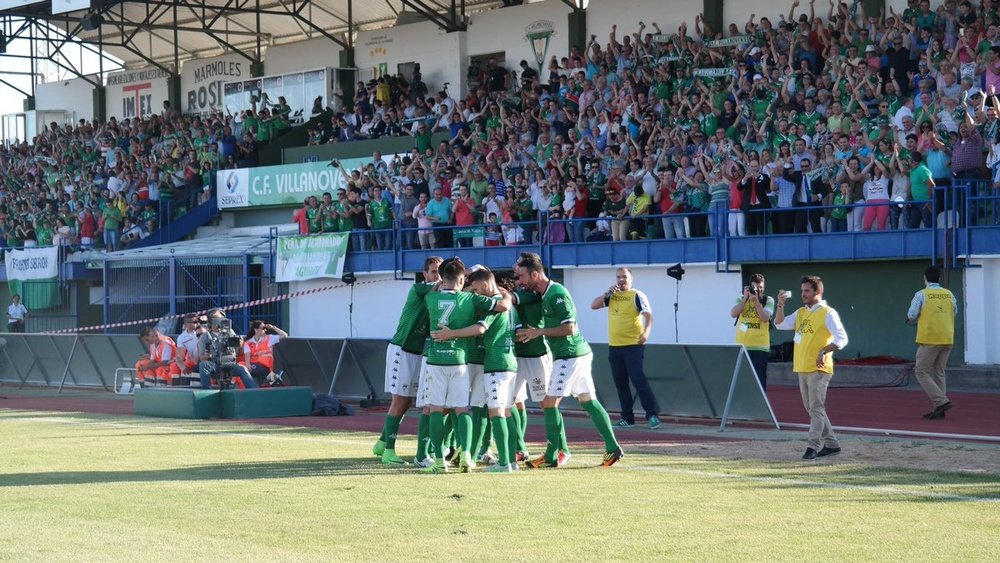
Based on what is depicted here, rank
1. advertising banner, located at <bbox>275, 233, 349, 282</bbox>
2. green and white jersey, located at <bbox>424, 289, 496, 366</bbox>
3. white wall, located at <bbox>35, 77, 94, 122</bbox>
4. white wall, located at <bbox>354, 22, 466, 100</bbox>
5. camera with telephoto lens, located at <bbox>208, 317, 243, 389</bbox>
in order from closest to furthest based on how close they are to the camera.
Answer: green and white jersey, located at <bbox>424, 289, 496, 366</bbox>
camera with telephoto lens, located at <bbox>208, 317, 243, 389</bbox>
advertising banner, located at <bbox>275, 233, 349, 282</bbox>
white wall, located at <bbox>354, 22, 466, 100</bbox>
white wall, located at <bbox>35, 77, 94, 122</bbox>

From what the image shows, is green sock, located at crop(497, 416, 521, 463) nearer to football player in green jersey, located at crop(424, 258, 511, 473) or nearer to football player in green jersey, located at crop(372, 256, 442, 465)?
football player in green jersey, located at crop(424, 258, 511, 473)

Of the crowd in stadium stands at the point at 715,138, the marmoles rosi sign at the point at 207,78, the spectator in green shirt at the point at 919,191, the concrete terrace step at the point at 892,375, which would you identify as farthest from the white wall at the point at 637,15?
the marmoles rosi sign at the point at 207,78

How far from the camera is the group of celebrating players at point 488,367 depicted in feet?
41.9

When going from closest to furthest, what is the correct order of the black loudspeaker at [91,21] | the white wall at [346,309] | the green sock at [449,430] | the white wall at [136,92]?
the green sock at [449,430]
the white wall at [346,309]
the black loudspeaker at [91,21]
the white wall at [136,92]

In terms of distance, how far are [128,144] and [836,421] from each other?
32.9 metres

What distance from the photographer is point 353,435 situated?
55.4 feet

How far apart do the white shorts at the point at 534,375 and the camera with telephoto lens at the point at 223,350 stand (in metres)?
8.07

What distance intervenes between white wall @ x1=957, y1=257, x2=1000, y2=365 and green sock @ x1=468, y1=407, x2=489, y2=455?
1259cm

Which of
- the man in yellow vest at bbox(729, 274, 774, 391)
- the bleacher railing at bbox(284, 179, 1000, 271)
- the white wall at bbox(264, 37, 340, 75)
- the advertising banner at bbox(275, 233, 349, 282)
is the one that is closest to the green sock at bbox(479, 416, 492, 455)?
the man in yellow vest at bbox(729, 274, 774, 391)

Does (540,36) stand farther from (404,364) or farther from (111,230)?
(404,364)

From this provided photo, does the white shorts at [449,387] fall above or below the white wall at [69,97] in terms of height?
below

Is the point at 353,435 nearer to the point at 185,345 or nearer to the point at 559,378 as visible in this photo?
the point at 559,378

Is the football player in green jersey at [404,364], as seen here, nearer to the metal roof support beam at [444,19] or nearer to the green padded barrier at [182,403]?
the green padded barrier at [182,403]

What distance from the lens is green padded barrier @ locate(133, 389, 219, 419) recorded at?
1958 centimetres
